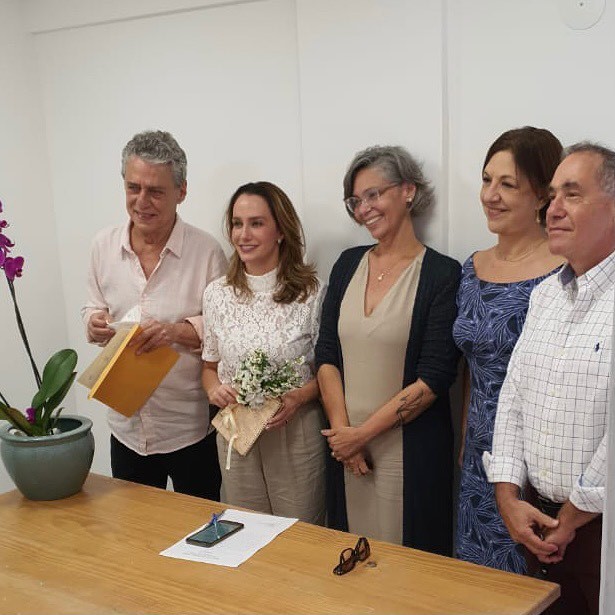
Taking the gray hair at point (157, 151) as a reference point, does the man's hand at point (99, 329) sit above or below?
below

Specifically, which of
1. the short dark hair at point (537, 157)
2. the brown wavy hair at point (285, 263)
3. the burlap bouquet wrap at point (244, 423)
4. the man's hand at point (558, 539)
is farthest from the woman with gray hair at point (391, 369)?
the man's hand at point (558, 539)

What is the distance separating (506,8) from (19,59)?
8.11 ft

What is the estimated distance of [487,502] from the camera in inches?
103

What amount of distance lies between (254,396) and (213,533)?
702mm

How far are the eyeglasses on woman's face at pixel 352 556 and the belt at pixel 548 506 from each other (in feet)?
1.61

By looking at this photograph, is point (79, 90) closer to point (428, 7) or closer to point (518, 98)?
point (428, 7)

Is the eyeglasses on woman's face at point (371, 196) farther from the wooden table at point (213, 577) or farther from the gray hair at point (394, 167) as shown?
the wooden table at point (213, 577)

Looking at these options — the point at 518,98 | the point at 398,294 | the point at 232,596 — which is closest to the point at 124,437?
the point at 398,294

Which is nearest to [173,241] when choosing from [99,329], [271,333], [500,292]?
[99,329]

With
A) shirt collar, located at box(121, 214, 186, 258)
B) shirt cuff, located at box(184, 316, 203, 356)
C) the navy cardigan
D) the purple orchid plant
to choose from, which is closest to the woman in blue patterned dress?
the navy cardigan

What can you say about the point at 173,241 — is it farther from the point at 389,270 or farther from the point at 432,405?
the point at 432,405

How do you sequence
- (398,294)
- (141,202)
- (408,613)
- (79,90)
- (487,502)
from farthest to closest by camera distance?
(79,90)
(141,202)
(398,294)
(487,502)
(408,613)

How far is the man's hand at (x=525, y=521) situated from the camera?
2.09 meters

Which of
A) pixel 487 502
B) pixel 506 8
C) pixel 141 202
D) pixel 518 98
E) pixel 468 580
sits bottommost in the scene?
pixel 487 502
